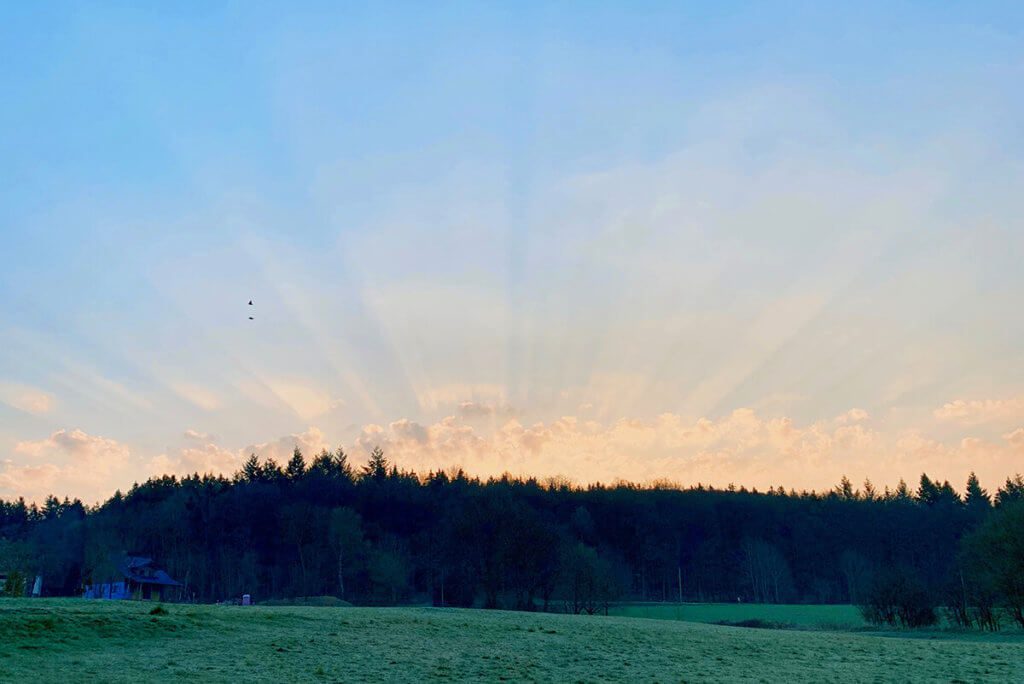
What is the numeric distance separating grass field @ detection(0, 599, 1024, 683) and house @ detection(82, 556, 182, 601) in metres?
75.7

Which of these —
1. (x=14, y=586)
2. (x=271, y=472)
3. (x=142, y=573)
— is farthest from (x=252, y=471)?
(x=14, y=586)

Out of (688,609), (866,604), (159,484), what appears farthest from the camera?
(159,484)

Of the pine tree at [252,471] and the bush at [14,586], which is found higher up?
the pine tree at [252,471]

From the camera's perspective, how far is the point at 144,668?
85.8ft

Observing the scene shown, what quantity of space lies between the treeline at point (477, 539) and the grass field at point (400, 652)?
53.1 m

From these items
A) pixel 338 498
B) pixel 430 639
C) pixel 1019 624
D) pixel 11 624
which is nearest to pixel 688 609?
pixel 1019 624

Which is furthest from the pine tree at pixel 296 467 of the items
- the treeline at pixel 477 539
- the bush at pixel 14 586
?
the bush at pixel 14 586

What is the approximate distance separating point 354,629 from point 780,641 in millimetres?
23145

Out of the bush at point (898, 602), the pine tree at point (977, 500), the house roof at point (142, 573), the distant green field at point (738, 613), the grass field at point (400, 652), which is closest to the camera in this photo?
the grass field at point (400, 652)

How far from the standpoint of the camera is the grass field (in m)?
27.3

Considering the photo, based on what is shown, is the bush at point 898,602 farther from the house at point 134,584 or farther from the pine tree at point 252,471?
the pine tree at point 252,471

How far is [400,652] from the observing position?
33.5 m

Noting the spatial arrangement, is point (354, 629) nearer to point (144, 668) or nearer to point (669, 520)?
point (144, 668)

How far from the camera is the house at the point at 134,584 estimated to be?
107 meters
